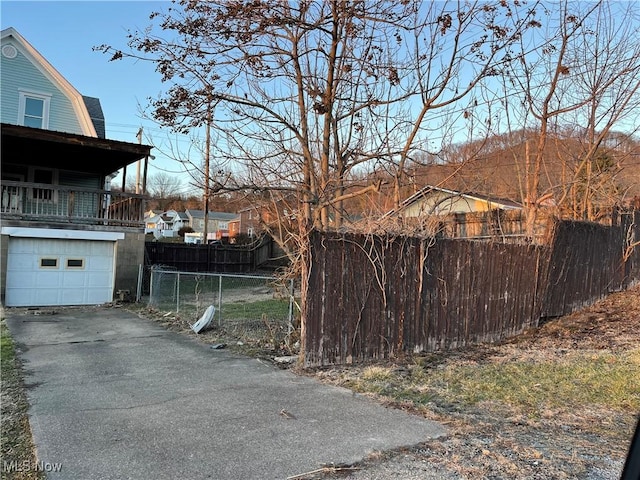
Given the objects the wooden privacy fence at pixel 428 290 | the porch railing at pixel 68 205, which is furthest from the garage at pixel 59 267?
the wooden privacy fence at pixel 428 290

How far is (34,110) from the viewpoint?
17625mm

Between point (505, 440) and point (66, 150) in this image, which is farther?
point (66, 150)

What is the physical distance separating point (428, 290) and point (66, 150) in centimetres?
1313

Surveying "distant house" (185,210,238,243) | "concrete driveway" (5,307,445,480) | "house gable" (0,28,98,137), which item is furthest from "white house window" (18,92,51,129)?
"distant house" (185,210,238,243)

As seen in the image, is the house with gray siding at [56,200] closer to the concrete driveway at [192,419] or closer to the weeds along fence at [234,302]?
the weeds along fence at [234,302]

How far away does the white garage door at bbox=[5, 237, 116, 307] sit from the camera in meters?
13.7

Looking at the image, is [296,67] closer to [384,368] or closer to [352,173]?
[352,173]

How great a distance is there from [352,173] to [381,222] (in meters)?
2.45

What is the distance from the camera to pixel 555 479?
327 cm

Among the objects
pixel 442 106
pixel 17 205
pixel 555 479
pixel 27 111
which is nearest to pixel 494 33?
pixel 442 106

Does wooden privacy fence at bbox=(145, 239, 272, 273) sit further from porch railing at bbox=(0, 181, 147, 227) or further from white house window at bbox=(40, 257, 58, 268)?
white house window at bbox=(40, 257, 58, 268)

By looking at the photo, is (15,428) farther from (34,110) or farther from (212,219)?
(212,219)

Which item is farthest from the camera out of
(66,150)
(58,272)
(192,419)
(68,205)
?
(66,150)

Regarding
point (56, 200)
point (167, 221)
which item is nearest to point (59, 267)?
point (56, 200)
